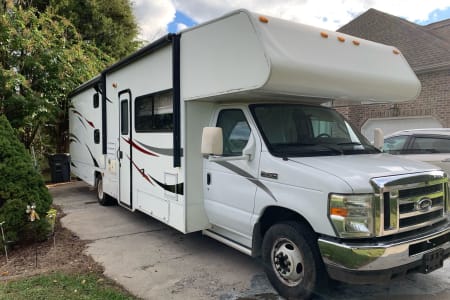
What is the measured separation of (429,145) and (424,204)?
453cm

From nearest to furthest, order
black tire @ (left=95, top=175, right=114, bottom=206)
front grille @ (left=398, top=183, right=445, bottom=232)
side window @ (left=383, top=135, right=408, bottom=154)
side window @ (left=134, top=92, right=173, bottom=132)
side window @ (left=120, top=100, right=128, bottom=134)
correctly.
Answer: front grille @ (left=398, top=183, right=445, bottom=232)
side window @ (left=134, top=92, right=173, bottom=132)
side window @ (left=120, top=100, right=128, bottom=134)
side window @ (left=383, top=135, right=408, bottom=154)
black tire @ (left=95, top=175, right=114, bottom=206)

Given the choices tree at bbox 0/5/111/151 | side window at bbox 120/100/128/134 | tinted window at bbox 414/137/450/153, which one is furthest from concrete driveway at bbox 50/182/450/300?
tree at bbox 0/5/111/151

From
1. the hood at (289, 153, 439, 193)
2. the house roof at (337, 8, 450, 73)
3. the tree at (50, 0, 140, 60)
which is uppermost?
the tree at (50, 0, 140, 60)

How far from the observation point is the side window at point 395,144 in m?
7.89

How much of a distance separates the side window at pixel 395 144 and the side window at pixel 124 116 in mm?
5293

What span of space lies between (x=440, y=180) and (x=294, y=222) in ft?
5.01

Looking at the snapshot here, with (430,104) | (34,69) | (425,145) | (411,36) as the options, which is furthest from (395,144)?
(34,69)

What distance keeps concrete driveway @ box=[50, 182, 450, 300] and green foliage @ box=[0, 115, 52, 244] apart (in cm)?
83

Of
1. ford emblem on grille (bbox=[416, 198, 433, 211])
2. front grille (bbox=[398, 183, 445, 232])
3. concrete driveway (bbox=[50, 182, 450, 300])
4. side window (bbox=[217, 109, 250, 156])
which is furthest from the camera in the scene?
side window (bbox=[217, 109, 250, 156])

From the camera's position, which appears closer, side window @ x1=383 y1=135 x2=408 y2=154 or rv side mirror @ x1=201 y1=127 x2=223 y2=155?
rv side mirror @ x1=201 y1=127 x2=223 y2=155

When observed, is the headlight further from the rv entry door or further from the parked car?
the parked car

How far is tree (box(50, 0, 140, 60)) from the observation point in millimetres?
15828

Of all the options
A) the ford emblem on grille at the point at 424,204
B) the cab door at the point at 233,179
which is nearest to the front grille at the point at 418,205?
the ford emblem on grille at the point at 424,204

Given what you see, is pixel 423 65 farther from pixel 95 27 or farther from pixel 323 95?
pixel 95 27
